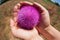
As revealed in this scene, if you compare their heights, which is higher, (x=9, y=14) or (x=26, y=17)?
(x=26, y=17)

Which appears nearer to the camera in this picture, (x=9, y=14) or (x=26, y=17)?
(x=26, y=17)

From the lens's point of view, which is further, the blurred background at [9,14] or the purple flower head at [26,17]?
the blurred background at [9,14]

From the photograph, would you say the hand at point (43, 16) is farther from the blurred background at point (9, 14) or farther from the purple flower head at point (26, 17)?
the blurred background at point (9, 14)

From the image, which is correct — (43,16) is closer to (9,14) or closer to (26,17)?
(26,17)

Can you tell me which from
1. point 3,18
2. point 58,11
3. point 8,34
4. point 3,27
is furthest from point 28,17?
point 58,11

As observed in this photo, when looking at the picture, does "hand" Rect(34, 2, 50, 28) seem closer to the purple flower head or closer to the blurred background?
the purple flower head

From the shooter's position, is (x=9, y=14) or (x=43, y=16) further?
(x=9, y=14)

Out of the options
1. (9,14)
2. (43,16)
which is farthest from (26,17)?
(9,14)

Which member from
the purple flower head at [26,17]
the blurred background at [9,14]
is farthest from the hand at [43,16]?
the blurred background at [9,14]

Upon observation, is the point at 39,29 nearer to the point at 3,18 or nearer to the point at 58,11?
the point at 3,18
